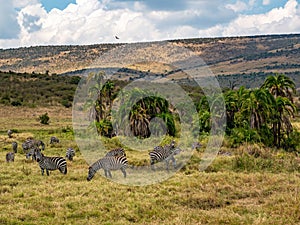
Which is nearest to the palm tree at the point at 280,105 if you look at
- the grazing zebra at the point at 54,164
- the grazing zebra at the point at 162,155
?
the grazing zebra at the point at 162,155

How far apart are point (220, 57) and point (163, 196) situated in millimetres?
131104

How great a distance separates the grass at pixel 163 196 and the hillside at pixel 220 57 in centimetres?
8506

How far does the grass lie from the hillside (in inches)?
3349

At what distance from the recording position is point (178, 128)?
34.5m

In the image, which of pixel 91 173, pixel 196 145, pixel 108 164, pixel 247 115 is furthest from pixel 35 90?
pixel 91 173

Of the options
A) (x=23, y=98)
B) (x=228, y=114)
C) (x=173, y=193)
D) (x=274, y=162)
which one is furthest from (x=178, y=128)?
(x=23, y=98)

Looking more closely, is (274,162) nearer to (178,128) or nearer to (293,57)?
(178,128)

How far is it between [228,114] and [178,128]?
4.68 meters

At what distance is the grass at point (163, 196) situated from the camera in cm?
1105

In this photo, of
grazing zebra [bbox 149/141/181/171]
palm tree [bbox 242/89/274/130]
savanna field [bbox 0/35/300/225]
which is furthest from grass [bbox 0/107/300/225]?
palm tree [bbox 242/89/274/130]

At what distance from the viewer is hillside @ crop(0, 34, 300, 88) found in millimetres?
113375

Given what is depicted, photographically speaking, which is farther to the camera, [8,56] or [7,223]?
[8,56]

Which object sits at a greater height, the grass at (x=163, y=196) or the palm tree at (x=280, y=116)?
the palm tree at (x=280, y=116)

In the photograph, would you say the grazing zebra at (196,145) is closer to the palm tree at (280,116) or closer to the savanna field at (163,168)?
the savanna field at (163,168)
